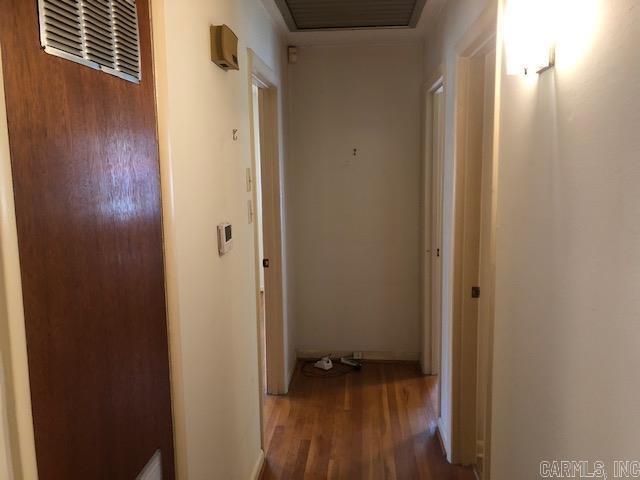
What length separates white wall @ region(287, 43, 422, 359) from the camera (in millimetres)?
3607

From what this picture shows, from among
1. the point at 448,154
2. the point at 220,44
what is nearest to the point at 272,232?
the point at 448,154

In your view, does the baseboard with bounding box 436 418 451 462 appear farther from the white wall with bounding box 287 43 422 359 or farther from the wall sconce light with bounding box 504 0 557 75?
the wall sconce light with bounding box 504 0 557 75

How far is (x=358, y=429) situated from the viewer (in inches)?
114

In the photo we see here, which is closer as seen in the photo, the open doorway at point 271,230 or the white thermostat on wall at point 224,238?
the white thermostat on wall at point 224,238

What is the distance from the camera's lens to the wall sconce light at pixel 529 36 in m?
1.20

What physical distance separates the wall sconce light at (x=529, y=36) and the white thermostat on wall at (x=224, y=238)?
1121mm

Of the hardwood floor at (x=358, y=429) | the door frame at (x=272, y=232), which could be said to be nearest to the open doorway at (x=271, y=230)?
the door frame at (x=272, y=232)

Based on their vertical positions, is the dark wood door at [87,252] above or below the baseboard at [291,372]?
above

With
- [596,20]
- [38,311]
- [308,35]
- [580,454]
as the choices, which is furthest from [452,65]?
[38,311]

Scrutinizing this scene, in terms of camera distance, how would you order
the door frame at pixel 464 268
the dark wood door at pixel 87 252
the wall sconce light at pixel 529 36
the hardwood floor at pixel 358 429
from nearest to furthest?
1. the dark wood door at pixel 87 252
2. the wall sconce light at pixel 529 36
3. the door frame at pixel 464 268
4. the hardwood floor at pixel 358 429

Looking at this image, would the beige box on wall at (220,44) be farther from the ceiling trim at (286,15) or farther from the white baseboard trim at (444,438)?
the white baseboard trim at (444,438)

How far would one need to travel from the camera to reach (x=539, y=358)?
131cm

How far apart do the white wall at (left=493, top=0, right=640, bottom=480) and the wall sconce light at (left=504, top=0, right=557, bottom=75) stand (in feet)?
0.15

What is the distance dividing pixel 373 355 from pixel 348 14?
2.51 metres
